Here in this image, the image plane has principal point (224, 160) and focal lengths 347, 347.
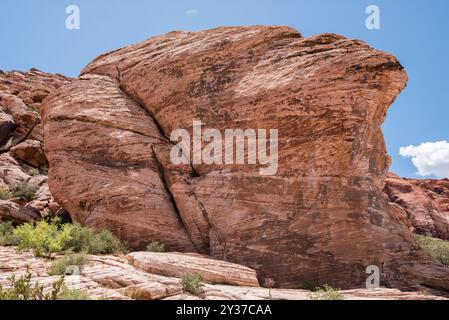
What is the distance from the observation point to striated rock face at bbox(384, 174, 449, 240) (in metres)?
43.7

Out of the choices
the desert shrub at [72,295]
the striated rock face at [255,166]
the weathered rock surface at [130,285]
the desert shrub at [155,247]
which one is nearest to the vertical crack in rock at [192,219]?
the striated rock face at [255,166]

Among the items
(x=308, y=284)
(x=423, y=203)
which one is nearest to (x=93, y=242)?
(x=308, y=284)

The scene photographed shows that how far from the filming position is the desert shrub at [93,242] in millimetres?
11984

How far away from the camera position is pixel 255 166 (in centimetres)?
1323

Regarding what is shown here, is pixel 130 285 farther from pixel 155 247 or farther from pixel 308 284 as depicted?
pixel 308 284

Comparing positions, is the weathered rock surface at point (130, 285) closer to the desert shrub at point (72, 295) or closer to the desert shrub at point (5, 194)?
the desert shrub at point (72, 295)

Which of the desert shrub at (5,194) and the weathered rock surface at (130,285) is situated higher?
the desert shrub at (5,194)

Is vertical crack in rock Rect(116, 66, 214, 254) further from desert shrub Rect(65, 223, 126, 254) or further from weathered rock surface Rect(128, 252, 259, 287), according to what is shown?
desert shrub Rect(65, 223, 126, 254)

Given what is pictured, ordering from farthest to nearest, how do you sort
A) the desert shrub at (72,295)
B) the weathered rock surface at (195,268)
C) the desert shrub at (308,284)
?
1. the desert shrub at (308,284)
2. the weathered rock surface at (195,268)
3. the desert shrub at (72,295)

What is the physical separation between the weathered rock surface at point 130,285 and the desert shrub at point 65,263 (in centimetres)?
19

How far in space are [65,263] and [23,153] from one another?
2188cm

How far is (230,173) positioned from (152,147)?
3939 millimetres

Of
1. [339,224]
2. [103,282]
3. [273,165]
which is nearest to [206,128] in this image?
[273,165]

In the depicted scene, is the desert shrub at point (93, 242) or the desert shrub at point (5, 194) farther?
the desert shrub at point (5, 194)
